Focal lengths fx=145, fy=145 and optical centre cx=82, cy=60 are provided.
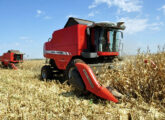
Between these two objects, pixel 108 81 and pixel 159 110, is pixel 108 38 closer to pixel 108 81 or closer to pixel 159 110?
pixel 108 81

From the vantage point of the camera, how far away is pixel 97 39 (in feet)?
16.7

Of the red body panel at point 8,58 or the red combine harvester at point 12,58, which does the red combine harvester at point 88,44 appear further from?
the red body panel at point 8,58

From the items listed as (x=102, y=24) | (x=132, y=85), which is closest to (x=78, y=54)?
(x=102, y=24)

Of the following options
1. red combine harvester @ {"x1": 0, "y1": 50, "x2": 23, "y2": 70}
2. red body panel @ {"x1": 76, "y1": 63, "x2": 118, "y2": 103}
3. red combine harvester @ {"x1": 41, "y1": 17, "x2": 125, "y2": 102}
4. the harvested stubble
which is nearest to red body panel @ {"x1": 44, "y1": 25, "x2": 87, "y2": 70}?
red combine harvester @ {"x1": 41, "y1": 17, "x2": 125, "y2": 102}

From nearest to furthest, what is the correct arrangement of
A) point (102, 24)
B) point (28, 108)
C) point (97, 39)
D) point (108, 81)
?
point (28, 108), point (108, 81), point (102, 24), point (97, 39)

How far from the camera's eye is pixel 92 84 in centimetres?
268

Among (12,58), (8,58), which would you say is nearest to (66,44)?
(12,58)

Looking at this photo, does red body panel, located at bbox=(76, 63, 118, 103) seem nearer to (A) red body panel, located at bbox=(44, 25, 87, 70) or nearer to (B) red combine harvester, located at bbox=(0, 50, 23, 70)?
(A) red body panel, located at bbox=(44, 25, 87, 70)

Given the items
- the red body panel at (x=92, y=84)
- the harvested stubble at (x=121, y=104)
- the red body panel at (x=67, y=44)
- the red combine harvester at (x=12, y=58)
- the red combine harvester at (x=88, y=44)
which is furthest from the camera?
the red combine harvester at (x=12, y=58)

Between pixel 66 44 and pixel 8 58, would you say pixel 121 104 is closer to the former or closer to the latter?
pixel 66 44

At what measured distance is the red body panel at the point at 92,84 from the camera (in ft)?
8.33

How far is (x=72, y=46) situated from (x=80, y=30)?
25.2 inches

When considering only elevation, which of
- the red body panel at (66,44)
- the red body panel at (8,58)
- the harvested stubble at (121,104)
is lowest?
the harvested stubble at (121,104)

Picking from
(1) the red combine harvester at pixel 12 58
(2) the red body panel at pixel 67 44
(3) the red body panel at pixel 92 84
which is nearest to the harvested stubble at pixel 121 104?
(3) the red body panel at pixel 92 84
